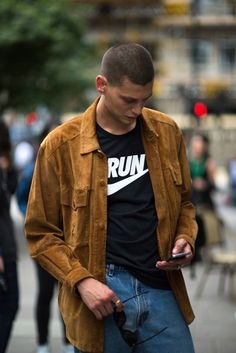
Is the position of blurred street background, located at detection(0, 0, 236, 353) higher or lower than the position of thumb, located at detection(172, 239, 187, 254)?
lower

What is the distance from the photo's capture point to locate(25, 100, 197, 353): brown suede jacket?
2.89 meters

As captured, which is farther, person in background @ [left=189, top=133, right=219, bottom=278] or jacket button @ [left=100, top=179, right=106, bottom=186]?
person in background @ [left=189, top=133, right=219, bottom=278]

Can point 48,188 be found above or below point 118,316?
above

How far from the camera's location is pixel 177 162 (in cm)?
309

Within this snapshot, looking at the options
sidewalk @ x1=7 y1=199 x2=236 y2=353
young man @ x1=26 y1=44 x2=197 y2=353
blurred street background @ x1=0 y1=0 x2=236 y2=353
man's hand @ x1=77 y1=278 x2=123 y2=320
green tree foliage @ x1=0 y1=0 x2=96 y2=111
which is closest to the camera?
man's hand @ x1=77 y1=278 x2=123 y2=320

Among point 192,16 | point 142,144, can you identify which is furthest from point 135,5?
point 142,144

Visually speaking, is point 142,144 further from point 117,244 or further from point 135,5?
point 135,5

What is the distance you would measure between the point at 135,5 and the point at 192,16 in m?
3.10

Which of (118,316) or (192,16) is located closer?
(118,316)

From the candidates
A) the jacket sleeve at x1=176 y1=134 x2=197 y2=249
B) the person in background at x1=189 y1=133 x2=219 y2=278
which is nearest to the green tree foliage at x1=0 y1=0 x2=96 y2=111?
the person in background at x1=189 y1=133 x2=219 y2=278

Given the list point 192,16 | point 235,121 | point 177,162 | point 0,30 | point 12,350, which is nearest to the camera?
point 177,162

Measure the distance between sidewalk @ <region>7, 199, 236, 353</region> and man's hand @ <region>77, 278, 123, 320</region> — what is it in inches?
128

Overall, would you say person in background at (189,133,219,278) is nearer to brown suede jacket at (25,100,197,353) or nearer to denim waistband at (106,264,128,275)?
brown suede jacket at (25,100,197,353)

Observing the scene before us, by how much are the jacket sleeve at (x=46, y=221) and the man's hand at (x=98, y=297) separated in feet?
0.31
